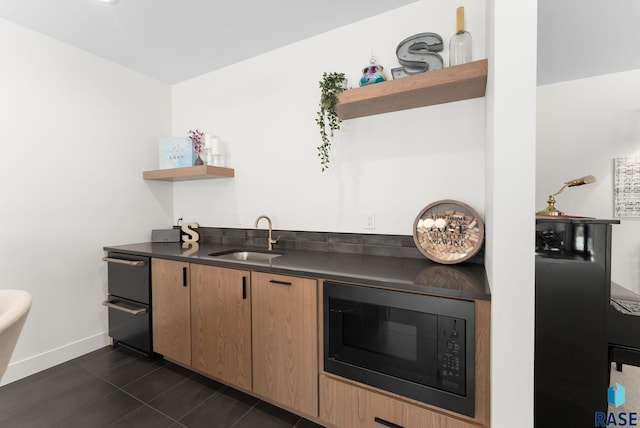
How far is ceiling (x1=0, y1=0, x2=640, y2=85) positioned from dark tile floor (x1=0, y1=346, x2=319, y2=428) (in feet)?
8.30

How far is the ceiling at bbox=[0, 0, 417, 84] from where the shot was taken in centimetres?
179

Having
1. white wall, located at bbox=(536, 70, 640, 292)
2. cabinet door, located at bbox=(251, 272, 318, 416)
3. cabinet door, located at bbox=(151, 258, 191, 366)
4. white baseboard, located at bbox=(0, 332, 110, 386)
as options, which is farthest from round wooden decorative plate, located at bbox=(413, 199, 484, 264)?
white baseboard, located at bbox=(0, 332, 110, 386)

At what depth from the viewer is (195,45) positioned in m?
2.25

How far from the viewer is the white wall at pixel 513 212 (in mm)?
951

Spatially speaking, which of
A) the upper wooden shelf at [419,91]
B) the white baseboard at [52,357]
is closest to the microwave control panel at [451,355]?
the upper wooden shelf at [419,91]

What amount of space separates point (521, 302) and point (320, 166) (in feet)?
4.97

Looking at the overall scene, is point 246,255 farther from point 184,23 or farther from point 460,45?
point 460,45

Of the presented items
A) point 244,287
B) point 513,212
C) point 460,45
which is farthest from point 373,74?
point 244,287

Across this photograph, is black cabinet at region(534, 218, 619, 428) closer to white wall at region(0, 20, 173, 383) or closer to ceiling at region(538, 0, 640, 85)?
ceiling at region(538, 0, 640, 85)

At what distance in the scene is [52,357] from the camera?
2107 mm

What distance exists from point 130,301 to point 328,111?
2.16m

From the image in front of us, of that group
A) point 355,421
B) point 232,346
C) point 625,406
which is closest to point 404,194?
point 355,421

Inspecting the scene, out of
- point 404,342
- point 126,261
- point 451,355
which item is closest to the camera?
point 451,355

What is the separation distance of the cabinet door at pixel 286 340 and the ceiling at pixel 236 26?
1.77m
